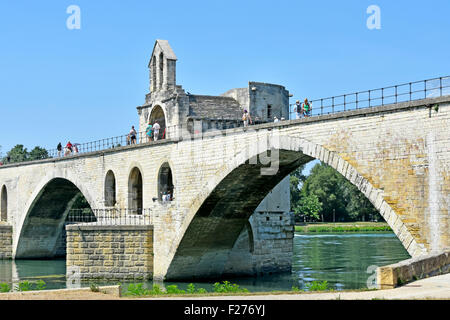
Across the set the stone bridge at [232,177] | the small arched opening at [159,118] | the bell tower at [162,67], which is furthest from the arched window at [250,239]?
the bell tower at [162,67]

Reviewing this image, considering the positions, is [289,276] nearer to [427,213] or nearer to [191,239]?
[191,239]

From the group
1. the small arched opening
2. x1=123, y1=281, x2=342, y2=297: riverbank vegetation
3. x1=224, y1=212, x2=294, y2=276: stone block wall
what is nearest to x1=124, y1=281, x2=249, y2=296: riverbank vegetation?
x1=123, y1=281, x2=342, y2=297: riverbank vegetation

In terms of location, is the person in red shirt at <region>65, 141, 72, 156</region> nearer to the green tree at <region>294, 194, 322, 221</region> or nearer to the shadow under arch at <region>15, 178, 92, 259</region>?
the shadow under arch at <region>15, 178, 92, 259</region>

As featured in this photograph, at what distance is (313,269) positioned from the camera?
100ft

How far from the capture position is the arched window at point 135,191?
1163 inches

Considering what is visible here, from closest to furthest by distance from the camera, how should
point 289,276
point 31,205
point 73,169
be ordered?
point 289,276 < point 73,169 < point 31,205

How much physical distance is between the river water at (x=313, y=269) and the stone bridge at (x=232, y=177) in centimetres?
191

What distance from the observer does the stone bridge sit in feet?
54.0

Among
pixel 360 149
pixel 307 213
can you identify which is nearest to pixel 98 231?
pixel 360 149

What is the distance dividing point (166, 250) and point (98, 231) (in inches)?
111

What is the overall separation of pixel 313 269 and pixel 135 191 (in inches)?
347

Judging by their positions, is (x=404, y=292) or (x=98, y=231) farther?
(x=98, y=231)

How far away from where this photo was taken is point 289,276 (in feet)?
93.8

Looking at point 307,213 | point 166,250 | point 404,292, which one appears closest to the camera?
point 404,292
